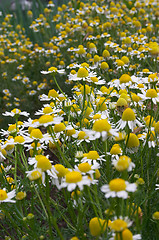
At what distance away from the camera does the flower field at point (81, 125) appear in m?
1.25

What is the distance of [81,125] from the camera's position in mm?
1811

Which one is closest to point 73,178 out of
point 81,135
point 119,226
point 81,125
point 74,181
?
point 74,181

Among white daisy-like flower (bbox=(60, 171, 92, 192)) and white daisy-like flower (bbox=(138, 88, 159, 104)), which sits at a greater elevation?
white daisy-like flower (bbox=(138, 88, 159, 104))

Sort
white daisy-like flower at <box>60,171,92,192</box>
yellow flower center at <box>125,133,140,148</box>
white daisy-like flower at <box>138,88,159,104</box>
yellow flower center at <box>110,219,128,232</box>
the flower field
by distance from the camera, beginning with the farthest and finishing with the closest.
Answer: white daisy-like flower at <box>138,88,159,104</box>, yellow flower center at <box>125,133,140,148</box>, the flower field, white daisy-like flower at <box>60,171,92,192</box>, yellow flower center at <box>110,219,128,232</box>

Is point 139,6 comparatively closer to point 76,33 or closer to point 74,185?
point 76,33

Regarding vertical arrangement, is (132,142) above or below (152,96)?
below

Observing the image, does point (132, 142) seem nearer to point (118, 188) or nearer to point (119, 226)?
point (118, 188)

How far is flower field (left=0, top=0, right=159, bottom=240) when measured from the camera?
4.11ft

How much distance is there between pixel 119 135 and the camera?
4.38ft

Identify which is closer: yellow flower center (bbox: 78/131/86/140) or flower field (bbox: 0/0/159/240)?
flower field (bbox: 0/0/159/240)

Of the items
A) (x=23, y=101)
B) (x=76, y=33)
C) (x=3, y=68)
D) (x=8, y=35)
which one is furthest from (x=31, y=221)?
(x=8, y=35)

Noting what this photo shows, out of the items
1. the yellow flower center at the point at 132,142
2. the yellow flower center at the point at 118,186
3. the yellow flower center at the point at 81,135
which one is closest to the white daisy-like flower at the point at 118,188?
the yellow flower center at the point at 118,186

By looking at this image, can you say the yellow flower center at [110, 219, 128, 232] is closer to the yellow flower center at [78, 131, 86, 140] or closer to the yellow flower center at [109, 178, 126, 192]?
the yellow flower center at [109, 178, 126, 192]

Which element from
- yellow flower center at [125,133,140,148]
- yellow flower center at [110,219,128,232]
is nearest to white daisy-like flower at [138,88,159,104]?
yellow flower center at [125,133,140,148]
